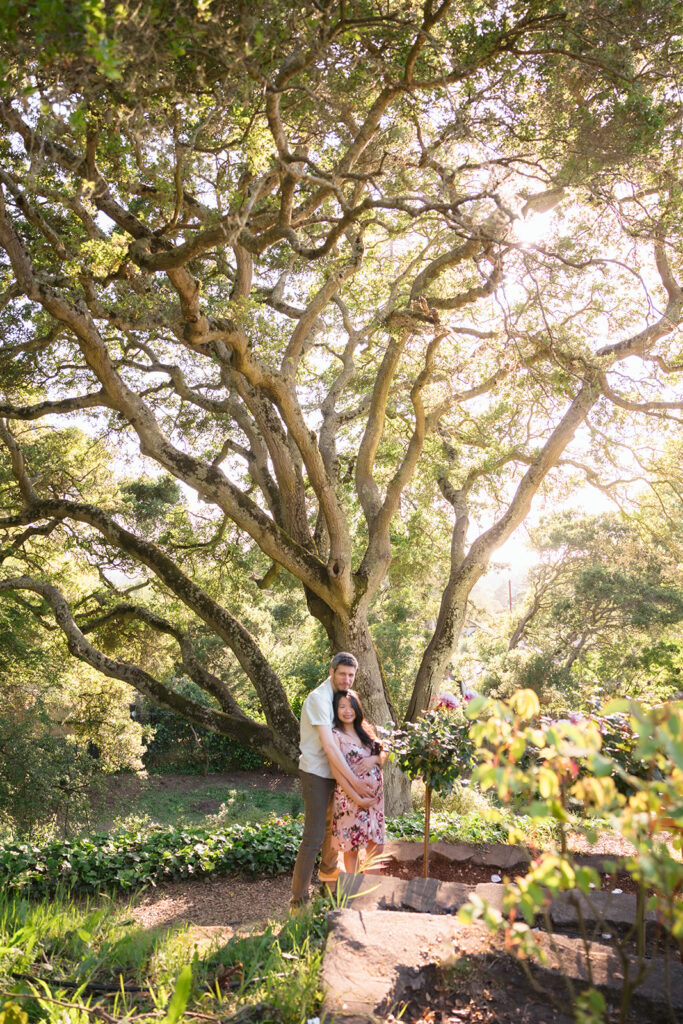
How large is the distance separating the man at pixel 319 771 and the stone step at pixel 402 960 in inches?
46.5

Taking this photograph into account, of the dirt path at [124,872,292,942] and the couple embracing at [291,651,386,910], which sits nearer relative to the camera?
the couple embracing at [291,651,386,910]

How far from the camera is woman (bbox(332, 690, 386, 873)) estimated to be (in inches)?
177

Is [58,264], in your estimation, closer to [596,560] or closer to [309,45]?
[309,45]

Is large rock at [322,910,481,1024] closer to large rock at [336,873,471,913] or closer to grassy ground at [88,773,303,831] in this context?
large rock at [336,873,471,913]

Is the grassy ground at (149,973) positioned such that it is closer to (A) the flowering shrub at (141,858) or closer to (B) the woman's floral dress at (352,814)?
(B) the woman's floral dress at (352,814)

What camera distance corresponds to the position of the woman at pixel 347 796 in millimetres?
4504

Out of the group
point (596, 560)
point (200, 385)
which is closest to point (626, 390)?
point (200, 385)

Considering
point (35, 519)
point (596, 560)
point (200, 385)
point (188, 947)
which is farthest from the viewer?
point (596, 560)

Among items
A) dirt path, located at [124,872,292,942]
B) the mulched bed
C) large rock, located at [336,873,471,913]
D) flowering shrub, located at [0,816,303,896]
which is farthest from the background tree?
large rock, located at [336,873,471,913]

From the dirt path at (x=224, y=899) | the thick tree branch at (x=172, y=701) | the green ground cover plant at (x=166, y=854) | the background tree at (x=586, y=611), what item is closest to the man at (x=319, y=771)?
the dirt path at (x=224, y=899)

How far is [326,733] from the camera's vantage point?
14.0ft

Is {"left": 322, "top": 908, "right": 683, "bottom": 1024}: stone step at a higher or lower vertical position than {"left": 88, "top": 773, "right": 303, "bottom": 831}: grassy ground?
higher

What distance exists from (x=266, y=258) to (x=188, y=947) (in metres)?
8.99

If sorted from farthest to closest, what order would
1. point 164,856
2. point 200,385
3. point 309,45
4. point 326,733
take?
point 200,385 < point 164,856 < point 309,45 < point 326,733
